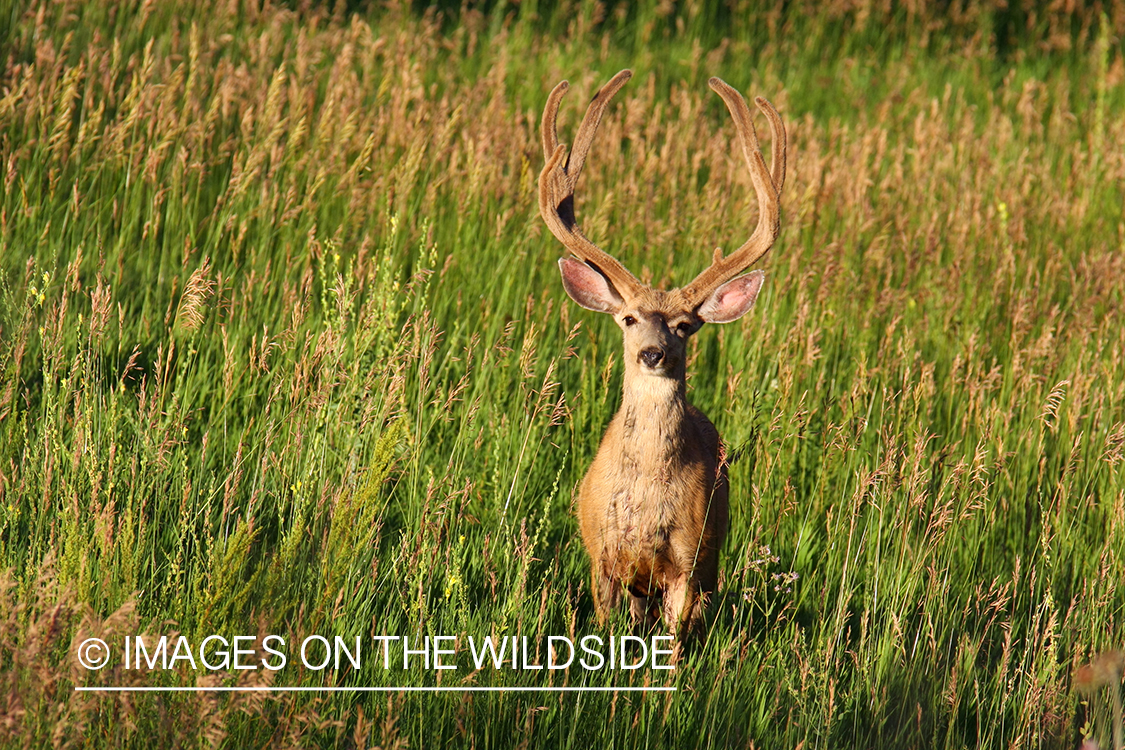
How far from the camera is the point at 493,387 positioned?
503cm

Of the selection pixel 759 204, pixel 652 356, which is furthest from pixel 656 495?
pixel 759 204

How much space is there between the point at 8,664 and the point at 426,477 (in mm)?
1827

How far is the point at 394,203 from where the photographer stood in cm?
605

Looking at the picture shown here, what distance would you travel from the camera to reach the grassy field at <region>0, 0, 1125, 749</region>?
128 inches

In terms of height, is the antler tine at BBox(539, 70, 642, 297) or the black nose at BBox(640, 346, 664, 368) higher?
the antler tine at BBox(539, 70, 642, 297)

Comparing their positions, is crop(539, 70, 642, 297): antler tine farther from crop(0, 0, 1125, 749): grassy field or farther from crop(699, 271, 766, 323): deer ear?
crop(0, 0, 1125, 749): grassy field

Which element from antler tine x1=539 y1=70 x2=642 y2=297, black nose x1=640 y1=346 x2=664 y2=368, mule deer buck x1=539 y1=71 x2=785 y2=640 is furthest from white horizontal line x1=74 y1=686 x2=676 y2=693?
antler tine x1=539 y1=70 x2=642 y2=297

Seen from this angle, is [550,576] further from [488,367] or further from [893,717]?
[893,717]

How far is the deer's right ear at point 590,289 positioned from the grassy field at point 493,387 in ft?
0.85

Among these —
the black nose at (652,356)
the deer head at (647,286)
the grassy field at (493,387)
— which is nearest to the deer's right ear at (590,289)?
the deer head at (647,286)

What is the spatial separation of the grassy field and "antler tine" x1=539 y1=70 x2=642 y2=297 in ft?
1.35

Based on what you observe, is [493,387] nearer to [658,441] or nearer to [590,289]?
[590,289]

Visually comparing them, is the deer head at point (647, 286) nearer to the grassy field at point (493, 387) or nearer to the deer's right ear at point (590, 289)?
the deer's right ear at point (590, 289)

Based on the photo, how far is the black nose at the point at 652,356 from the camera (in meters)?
4.24
